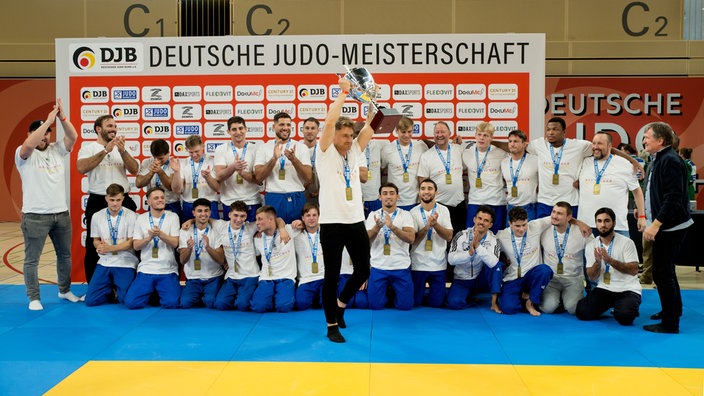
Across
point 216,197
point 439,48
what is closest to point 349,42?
point 439,48

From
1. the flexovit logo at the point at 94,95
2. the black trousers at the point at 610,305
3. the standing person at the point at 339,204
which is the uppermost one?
the flexovit logo at the point at 94,95

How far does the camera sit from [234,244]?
7.32 m

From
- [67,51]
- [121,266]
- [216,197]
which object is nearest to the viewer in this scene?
[121,266]

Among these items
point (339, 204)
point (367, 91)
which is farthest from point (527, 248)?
point (367, 91)

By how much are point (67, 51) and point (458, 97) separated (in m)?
5.55

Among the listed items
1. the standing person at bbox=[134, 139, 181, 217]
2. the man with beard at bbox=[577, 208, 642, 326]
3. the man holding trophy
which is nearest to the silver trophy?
the man holding trophy

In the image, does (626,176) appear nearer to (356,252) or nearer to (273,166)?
(356,252)

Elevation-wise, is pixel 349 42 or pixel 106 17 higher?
pixel 106 17

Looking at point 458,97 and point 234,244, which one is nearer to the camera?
point 234,244

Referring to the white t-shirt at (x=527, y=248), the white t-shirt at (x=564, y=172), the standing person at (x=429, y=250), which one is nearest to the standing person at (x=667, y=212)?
the white t-shirt at (x=527, y=248)

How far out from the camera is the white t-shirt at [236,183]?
7805 mm

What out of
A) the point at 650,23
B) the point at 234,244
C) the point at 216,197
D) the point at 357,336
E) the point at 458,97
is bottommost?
the point at 357,336

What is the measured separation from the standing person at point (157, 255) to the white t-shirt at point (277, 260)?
3.49ft

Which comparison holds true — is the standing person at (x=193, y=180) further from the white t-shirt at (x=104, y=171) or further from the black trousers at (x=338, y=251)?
the black trousers at (x=338, y=251)
